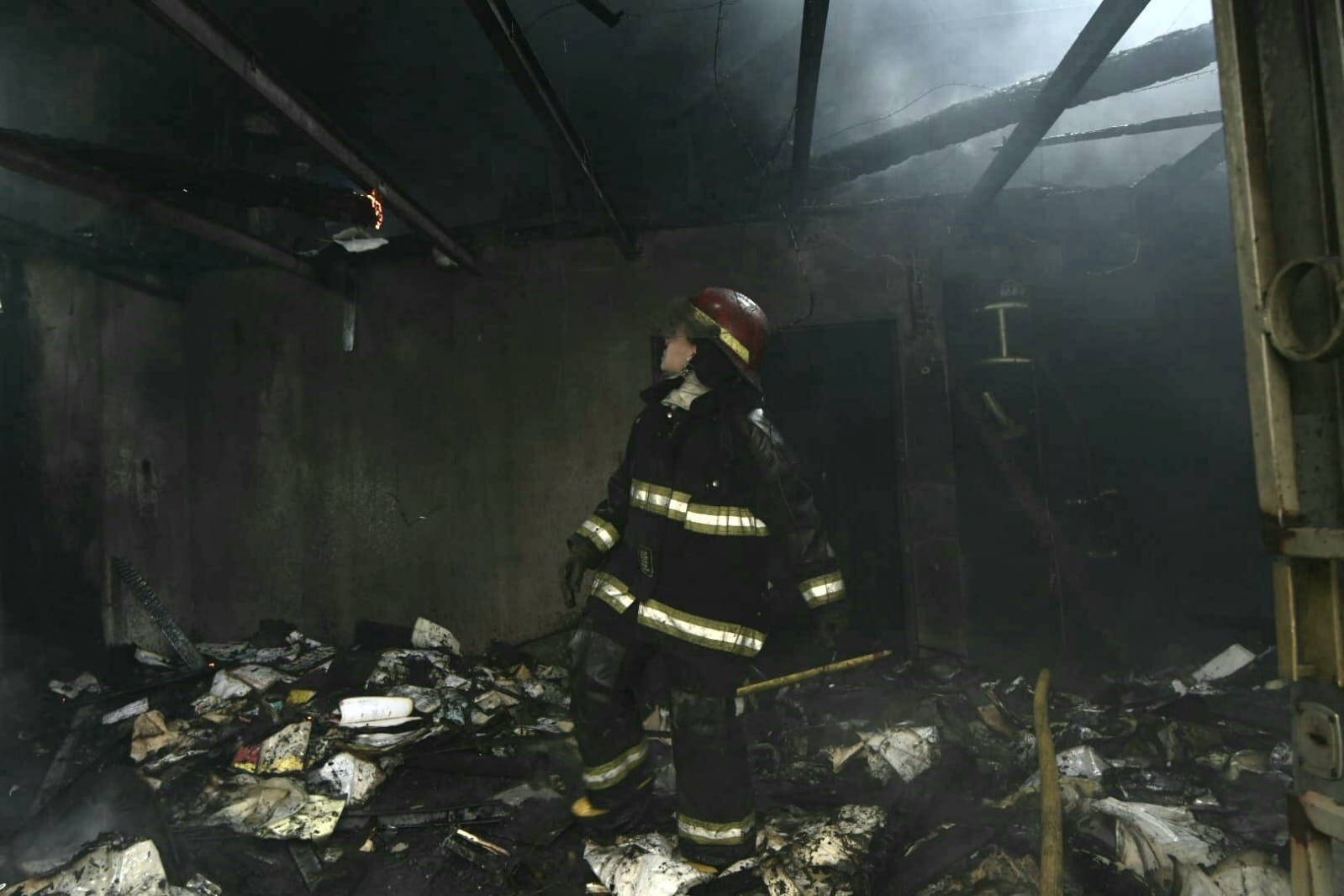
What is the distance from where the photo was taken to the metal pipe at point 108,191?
2.91m

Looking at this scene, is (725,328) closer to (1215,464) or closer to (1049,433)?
(1049,433)

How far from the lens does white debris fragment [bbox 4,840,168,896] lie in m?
2.50

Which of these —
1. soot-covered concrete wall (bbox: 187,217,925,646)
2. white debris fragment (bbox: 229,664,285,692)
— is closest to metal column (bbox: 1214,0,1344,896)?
soot-covered concrete wall (bbox: 187,217,925,646)

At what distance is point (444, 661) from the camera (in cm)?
516

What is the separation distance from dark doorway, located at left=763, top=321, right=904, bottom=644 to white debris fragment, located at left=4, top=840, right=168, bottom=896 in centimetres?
442

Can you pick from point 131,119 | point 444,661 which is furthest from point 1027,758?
point 131,119

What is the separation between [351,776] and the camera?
3531mm

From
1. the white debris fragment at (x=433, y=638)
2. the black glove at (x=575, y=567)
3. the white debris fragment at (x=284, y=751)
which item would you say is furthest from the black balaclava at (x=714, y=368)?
the white debris fragment at (x=433, y=638)

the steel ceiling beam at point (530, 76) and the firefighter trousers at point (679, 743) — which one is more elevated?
the steel ceiling beam at point (530, 76)

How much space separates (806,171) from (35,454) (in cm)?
591

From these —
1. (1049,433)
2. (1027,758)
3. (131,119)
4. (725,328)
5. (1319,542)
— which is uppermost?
(131,119)

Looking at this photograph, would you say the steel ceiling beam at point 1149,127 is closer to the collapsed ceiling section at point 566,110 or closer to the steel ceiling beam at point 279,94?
the collapsed ceiling section at point 566,110

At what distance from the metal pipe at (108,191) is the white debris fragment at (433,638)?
10.3ft

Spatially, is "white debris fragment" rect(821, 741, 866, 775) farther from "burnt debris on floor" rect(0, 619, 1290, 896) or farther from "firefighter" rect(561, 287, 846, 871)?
"firefighter" rect(561, 287, 846, 871)
